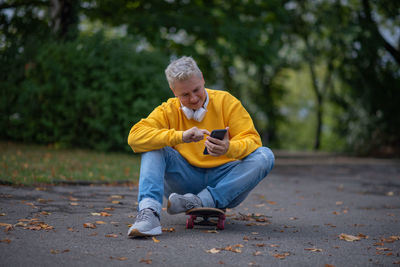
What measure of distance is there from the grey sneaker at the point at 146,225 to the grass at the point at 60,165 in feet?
10.8

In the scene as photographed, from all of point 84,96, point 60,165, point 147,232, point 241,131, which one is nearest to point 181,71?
point 241,131

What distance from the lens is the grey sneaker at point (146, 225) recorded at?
3.45 m

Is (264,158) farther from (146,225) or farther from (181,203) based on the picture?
(146,225)

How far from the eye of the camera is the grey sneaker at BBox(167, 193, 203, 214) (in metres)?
3.67

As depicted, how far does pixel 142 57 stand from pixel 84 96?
1865 mm

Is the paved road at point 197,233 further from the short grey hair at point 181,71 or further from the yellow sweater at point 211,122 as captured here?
the short grey hair at point 181,71

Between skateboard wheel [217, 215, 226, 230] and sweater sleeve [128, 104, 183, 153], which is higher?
sweater sleeve [128, 104, 183, 153]

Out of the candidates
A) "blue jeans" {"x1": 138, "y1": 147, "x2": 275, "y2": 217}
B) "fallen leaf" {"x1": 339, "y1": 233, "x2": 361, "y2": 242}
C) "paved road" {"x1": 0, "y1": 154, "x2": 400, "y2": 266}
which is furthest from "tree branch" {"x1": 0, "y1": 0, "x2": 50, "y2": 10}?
"fallen leaf" {"x1": 339, "y1": 233, "x2": 361, "y2": 242}

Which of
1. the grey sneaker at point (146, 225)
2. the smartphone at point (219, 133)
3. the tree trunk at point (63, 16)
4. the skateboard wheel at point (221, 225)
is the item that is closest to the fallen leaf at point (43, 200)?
the grey sneaker at point (146, 225)

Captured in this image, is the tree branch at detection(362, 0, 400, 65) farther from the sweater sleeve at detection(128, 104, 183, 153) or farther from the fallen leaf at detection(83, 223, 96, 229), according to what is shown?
the fallen leaf at detection(83, 223, 96, 229)

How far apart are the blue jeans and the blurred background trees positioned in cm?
736

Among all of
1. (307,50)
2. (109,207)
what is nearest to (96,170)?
(109,207)

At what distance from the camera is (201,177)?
4.09m

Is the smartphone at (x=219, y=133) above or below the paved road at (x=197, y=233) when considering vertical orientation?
above
